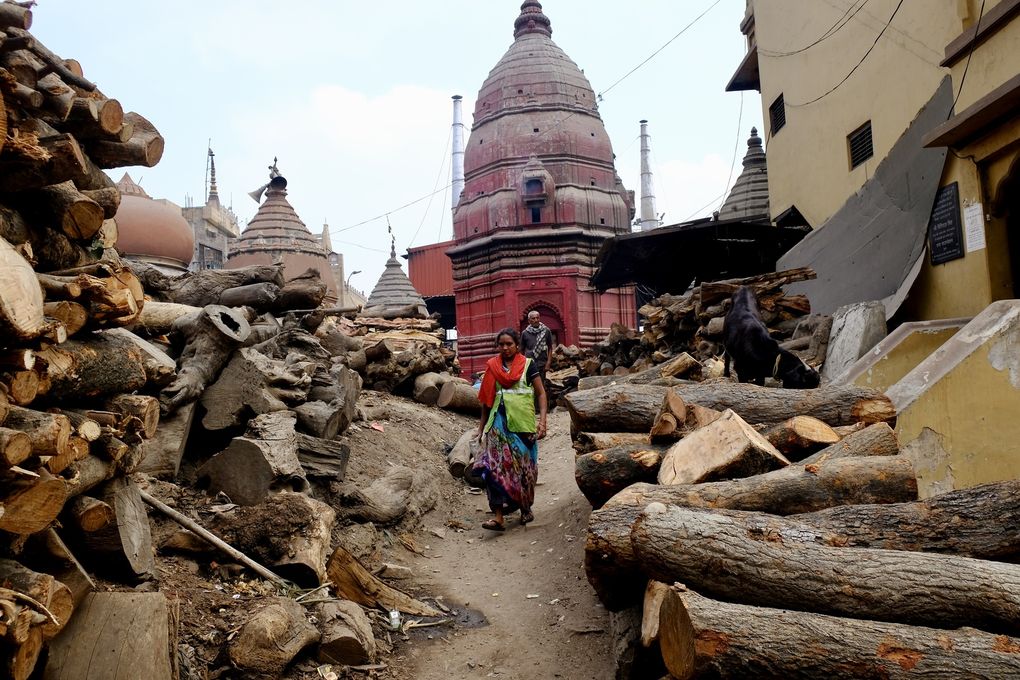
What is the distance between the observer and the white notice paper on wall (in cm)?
810

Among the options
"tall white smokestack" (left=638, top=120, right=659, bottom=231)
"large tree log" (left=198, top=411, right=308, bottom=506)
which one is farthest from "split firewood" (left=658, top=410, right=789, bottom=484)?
"tall white smokestack" (left=638, top=120, right=659, bottom=231)

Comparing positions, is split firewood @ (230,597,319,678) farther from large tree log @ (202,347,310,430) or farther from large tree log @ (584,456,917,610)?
large tree log @ (202,347,310,430)

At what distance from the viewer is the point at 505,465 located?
6730 millimetres

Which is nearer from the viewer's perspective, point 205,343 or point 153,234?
point 205,343

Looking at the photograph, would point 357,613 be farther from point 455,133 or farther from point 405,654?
point 455,133

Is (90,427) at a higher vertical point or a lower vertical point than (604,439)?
higher

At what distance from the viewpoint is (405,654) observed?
451 cm

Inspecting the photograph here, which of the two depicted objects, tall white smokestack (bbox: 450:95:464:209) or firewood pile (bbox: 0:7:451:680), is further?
tall white smokestack (bbox: 450:95:464:209)

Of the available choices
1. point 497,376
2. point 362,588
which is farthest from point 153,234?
point 362,588

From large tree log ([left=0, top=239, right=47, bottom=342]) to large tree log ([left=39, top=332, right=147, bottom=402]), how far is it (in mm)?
378

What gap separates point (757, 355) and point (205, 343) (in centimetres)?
505

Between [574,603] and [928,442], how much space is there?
121 inches

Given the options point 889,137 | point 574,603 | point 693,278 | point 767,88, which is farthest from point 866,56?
point 574,603

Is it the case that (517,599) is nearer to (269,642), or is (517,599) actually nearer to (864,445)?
(269,642)
